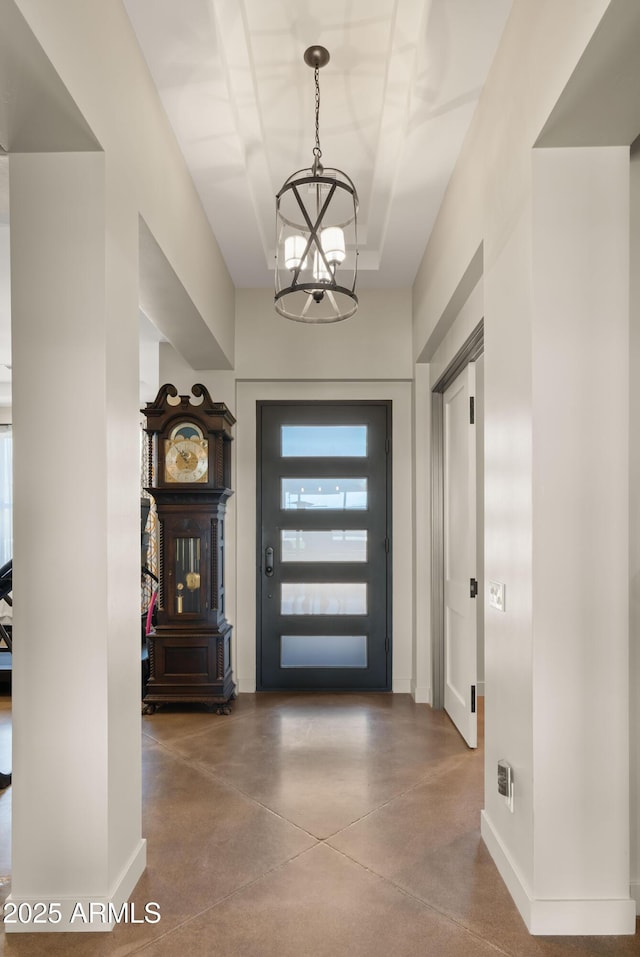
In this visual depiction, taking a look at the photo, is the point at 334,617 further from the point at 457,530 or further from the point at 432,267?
the point at 432,267

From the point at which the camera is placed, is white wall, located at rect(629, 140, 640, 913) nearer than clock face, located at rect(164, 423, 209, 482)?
Yes

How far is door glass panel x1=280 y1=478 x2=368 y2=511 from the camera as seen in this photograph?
5.21 m

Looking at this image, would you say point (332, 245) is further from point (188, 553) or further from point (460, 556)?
point (188, 553)

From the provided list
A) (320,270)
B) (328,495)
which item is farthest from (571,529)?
(328,495)

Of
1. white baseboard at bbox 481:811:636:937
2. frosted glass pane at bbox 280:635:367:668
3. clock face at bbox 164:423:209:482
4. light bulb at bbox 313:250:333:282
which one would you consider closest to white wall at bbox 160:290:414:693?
frosted glass pane at bbox 280:635:367:668

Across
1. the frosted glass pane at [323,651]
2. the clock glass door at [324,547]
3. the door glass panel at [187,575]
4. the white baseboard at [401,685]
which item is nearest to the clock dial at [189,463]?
the door glass panel at [187,575]

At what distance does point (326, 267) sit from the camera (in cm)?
259

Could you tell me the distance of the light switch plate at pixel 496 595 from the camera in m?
2.49

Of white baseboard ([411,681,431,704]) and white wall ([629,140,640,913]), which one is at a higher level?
white wall ([629,140,640,913])

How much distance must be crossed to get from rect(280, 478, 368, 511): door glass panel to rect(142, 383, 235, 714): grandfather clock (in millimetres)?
619

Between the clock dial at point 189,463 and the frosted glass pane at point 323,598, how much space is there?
3.58 feet

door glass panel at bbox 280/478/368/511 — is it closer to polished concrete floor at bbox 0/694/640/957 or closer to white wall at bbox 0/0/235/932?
polished concrete floor at bbox 0/694/640/957

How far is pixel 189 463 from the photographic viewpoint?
4.75 meters

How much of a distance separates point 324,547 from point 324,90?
10.3 feet
